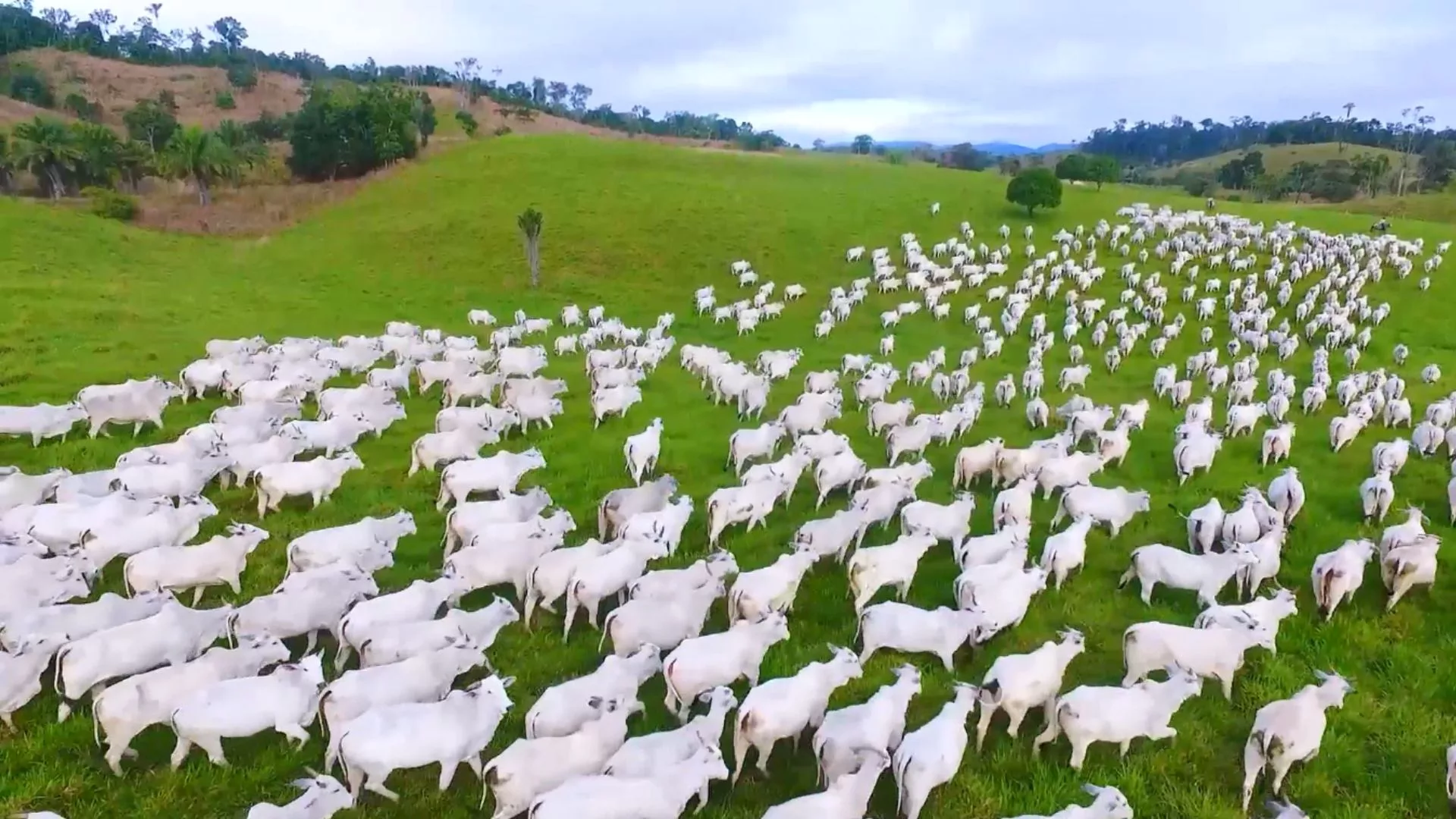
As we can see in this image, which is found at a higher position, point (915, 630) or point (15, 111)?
point (15, 111)

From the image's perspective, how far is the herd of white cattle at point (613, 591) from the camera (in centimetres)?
727

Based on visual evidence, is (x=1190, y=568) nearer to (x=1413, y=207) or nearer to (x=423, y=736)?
(x=423, y=736)

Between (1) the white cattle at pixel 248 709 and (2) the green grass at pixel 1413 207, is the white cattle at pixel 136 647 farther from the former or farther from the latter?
(2) the green grass at pixel 1413 207

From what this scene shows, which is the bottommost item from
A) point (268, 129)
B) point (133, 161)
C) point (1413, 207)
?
point (1413, 207)

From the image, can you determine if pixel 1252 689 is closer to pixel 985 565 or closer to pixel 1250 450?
pixel 985 565

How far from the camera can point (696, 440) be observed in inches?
687

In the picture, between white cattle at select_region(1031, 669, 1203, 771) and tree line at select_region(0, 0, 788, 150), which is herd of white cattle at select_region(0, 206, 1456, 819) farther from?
tree line at select_region(0, 0, 788, 150)

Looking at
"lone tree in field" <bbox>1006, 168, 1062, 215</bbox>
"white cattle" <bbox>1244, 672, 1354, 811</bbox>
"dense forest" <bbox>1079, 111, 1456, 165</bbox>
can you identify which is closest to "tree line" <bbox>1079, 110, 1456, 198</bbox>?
"dense forest" <bbox>1079, 111, 1456, 165</bbox>

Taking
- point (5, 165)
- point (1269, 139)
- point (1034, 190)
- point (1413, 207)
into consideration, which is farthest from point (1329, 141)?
point (5, 165)

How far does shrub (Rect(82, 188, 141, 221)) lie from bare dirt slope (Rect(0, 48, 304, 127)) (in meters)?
55.5

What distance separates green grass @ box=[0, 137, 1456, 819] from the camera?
761 centimetres

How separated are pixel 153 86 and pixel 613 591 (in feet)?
450

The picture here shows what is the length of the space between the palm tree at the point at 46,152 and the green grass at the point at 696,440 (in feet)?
54.6

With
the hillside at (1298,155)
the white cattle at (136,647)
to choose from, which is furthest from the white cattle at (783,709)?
the hillside at (1298,155)
